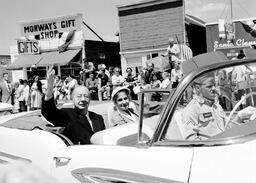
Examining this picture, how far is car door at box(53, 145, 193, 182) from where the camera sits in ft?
7.25

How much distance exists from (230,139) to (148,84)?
8.35 meters

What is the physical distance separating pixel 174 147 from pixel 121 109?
189cm

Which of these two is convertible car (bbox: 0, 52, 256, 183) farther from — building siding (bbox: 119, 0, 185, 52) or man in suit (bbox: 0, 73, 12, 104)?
building siding (bbox: 119, 0, 185, 52)

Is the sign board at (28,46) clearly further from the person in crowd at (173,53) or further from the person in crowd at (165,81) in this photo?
the person in crowd at (165,81)

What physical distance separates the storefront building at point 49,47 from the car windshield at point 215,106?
22465 mm

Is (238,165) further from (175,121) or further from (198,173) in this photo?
(175,121)

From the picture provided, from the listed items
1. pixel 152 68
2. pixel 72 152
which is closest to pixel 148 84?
pixel 152 68

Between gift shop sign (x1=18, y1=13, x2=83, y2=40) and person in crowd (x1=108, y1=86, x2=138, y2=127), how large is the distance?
72.3 feet

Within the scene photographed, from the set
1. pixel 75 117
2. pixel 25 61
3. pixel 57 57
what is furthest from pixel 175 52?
pixel 25 61

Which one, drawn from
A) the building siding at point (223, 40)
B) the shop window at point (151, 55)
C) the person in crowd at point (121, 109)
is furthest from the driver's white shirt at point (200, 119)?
the shop window at point (151, 55)

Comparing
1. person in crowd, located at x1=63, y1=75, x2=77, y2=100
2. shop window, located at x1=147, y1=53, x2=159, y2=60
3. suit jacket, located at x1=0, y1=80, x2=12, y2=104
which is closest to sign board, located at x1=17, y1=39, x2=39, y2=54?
shop window, located at x1=147, y1=53, x2=159, y2=60

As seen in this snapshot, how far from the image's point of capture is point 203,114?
2.73 m

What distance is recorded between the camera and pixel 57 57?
2584 cm

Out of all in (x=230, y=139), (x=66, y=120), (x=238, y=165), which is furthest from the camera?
(x=66, y=120)
